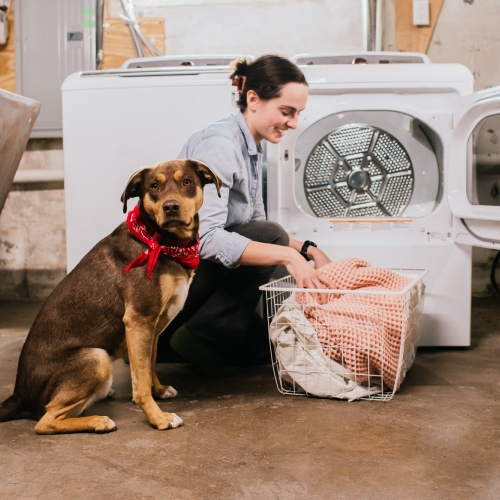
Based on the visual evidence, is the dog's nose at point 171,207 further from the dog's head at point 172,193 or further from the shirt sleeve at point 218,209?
the shirt sleeve at point 218,209

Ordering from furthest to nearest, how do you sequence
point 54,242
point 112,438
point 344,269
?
point 54,242, point 344,269, point 112,438

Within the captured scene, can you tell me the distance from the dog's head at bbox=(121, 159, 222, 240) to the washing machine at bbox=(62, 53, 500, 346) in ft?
2.37

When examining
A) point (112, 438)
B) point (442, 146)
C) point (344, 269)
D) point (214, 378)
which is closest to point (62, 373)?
point (112, 438)

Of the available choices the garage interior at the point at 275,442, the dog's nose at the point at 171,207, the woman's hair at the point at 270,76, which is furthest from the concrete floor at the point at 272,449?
the woman's hair at the point at 270,76

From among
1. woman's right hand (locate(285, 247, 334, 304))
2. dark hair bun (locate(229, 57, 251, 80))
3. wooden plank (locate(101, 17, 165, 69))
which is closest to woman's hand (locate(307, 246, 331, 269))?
woman's right hand (locate(285, 247, 334, 304))

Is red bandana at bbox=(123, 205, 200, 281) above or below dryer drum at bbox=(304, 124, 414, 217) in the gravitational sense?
below

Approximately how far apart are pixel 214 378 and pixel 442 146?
48.7 inches

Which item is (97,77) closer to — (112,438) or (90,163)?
(90,163)

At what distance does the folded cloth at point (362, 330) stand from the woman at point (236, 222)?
0.29 ft

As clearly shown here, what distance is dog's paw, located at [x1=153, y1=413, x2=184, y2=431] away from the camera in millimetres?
1562

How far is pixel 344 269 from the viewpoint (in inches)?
74.1

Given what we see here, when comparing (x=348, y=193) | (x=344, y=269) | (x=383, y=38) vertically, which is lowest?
(x=344, y=269)

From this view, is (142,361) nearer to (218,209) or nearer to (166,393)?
(166,393)

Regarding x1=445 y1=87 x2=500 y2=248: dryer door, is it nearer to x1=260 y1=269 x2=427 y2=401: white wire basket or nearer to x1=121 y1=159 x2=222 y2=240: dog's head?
x1=260 y1=269 x2=427 y2=401: white wire basket
